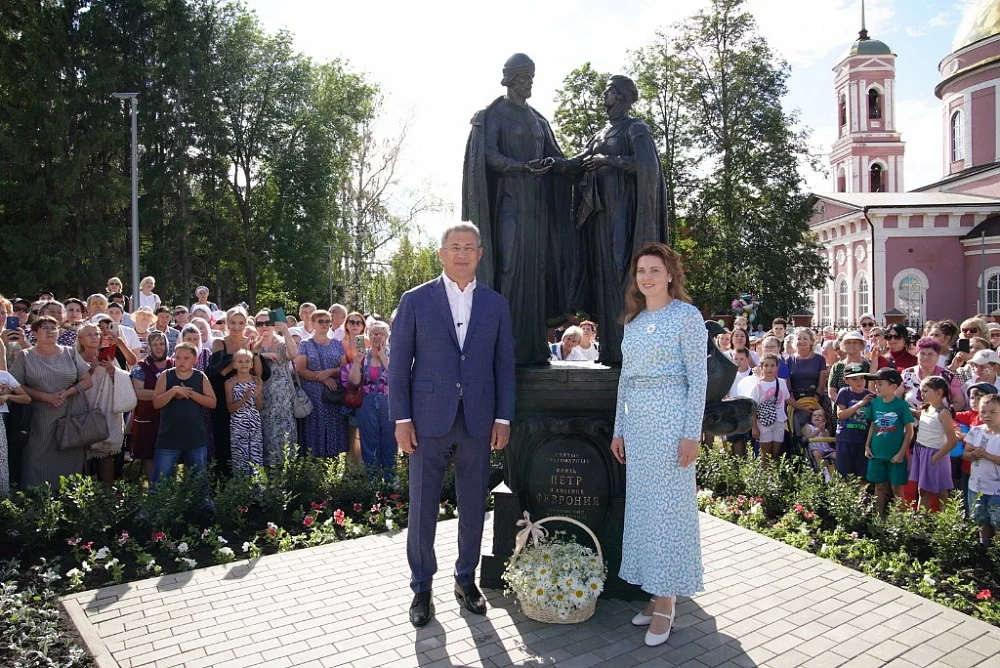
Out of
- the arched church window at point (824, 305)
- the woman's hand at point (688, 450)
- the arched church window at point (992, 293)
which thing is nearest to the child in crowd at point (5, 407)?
the woman's hand at point (688, 450)

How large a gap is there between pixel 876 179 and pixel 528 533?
50.7 m

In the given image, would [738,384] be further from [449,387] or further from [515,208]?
[449,387]

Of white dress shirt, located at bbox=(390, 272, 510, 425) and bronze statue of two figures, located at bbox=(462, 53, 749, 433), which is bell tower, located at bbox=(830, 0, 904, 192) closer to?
bronze statue of two figures, located at bbox=(462, 53, 749, 433)

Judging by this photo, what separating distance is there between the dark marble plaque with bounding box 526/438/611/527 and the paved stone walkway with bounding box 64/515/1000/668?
0.56 m

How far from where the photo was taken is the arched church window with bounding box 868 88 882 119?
46812mm

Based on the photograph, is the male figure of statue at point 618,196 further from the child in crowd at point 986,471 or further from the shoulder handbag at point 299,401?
the shoulder handbag at point 299,401

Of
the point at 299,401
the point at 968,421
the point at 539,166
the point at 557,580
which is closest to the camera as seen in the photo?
the point at 557,580

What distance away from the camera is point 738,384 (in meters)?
8.07

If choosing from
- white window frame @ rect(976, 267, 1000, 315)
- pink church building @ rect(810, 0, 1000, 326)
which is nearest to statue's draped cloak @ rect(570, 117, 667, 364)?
pink church building @ rect(810, 0, 1000, 326)

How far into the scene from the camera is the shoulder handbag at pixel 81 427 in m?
6.56

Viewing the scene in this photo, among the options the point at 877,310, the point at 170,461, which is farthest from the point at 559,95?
the point at 170,461

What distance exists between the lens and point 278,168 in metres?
30.3

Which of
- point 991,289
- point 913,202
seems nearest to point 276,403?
point 913,202

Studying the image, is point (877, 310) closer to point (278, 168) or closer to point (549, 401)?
point (278, 168)
